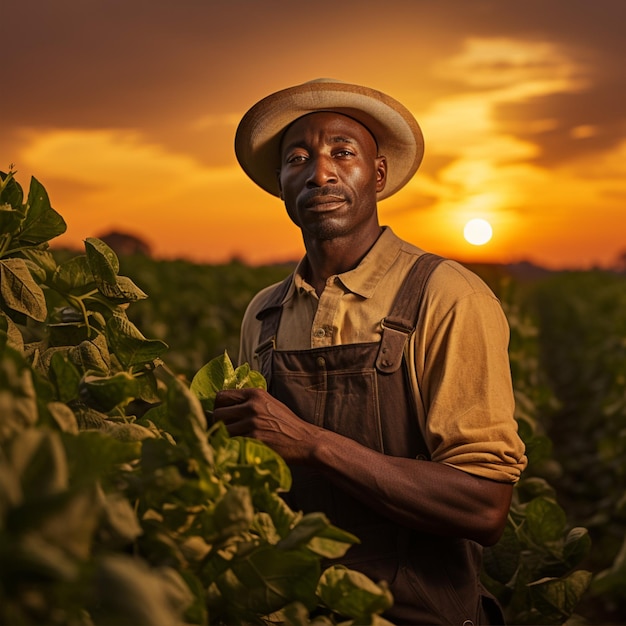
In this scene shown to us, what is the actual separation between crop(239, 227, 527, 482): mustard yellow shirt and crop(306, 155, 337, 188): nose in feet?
0.74

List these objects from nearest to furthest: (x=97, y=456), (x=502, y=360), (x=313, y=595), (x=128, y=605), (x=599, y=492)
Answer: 1. (x=128, y=605)
2. (x=97, y=456)
3. (x=313, y=595)
4. (x=502, y=360)
5. (x=599, y=492)

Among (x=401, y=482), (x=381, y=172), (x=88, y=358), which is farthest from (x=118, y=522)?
(x=381, y=172)

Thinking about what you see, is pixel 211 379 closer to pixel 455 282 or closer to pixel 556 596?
pixel 455 282

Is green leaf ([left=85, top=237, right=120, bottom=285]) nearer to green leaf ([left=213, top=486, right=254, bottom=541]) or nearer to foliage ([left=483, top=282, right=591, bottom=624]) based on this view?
green leaf ([left=213, top=486, right=254, bottom=541])

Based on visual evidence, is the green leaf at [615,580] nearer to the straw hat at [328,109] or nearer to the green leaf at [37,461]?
the green leaf at [37,461]

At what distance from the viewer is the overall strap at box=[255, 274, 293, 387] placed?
250 cm

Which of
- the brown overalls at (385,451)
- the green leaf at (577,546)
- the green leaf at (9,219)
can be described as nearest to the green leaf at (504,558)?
the green leaf at (577,546)

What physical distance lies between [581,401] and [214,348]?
4.67m

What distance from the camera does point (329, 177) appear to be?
2.43m

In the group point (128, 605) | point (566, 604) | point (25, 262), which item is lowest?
point (566, 604)

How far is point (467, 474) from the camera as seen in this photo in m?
2.05

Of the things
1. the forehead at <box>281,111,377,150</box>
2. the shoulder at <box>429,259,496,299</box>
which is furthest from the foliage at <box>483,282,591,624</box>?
the forehead at <box>281,111,377,150</box>

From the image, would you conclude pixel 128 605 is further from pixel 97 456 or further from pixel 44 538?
pixel 97 456

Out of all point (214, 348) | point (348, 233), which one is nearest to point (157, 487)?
point (348, 233)
